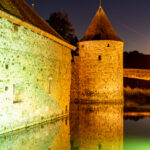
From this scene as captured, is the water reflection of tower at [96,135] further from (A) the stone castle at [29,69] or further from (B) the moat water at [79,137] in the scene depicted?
(A) the stone castle at [29,69]

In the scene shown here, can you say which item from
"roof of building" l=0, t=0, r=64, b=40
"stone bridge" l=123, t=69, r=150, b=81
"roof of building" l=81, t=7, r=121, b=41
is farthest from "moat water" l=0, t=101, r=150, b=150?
"stone bridge" l=123, t=69, r=150, b=81

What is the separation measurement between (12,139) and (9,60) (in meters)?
3.06

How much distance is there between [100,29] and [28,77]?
16.2 metres

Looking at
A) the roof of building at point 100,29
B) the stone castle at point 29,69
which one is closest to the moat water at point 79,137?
the stone castle at point 29,69

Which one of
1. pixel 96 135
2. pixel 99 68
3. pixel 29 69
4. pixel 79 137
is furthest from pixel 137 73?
pixel 79 137

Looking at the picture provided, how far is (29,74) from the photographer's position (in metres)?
12.0

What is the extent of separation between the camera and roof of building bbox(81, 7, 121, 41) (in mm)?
26438

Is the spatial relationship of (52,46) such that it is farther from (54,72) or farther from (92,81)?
(92,81)

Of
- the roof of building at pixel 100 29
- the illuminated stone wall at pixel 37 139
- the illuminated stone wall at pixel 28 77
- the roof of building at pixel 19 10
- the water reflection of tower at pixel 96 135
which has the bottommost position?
the water reflection of tower at pixel 96 135

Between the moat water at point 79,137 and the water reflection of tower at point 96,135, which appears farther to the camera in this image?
the water reflection of tower at point 96,135

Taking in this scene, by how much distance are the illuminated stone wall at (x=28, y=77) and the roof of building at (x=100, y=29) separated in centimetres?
1102

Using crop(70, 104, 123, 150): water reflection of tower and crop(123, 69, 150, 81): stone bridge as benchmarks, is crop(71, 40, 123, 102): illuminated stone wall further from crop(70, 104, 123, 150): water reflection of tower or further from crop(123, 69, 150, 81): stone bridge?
crop(70, 104, 123, 150): water reflection of tower

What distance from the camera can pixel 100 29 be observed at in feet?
87.9

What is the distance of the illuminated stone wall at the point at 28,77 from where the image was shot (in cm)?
1015
